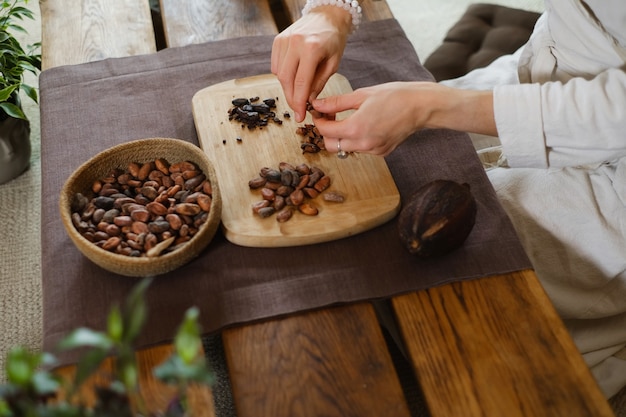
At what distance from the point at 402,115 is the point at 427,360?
0.37m

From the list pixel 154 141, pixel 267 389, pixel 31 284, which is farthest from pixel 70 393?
pixel 31 284

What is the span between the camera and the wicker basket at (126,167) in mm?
866

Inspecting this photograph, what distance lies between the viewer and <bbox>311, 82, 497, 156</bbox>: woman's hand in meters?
0.99

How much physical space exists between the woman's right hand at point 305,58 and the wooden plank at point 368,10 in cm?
26

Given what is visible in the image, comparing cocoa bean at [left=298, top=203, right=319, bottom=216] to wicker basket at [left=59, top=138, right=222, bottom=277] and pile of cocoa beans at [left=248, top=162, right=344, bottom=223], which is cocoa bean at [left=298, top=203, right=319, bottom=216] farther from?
wicker basket at [left=59, top=138, right=222, bottom=277]

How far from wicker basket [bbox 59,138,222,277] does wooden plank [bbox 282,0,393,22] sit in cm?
54

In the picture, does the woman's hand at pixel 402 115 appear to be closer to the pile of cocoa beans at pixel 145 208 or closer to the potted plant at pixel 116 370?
the pile of cocoa beans at pixel 145 208

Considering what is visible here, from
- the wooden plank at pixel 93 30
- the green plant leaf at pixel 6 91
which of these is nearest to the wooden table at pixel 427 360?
the wooden plank at pixel 93 30

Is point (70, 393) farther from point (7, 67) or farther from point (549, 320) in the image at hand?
point (7, 67)

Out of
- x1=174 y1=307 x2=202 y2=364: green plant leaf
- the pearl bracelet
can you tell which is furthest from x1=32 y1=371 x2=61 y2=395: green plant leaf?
the pearl bracelet

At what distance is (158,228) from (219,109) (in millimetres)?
305

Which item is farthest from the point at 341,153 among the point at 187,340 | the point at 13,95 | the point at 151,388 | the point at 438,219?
the point at 13,95

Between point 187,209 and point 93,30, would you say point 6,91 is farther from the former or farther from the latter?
point 187,209

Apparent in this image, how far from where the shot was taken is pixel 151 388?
80cm
